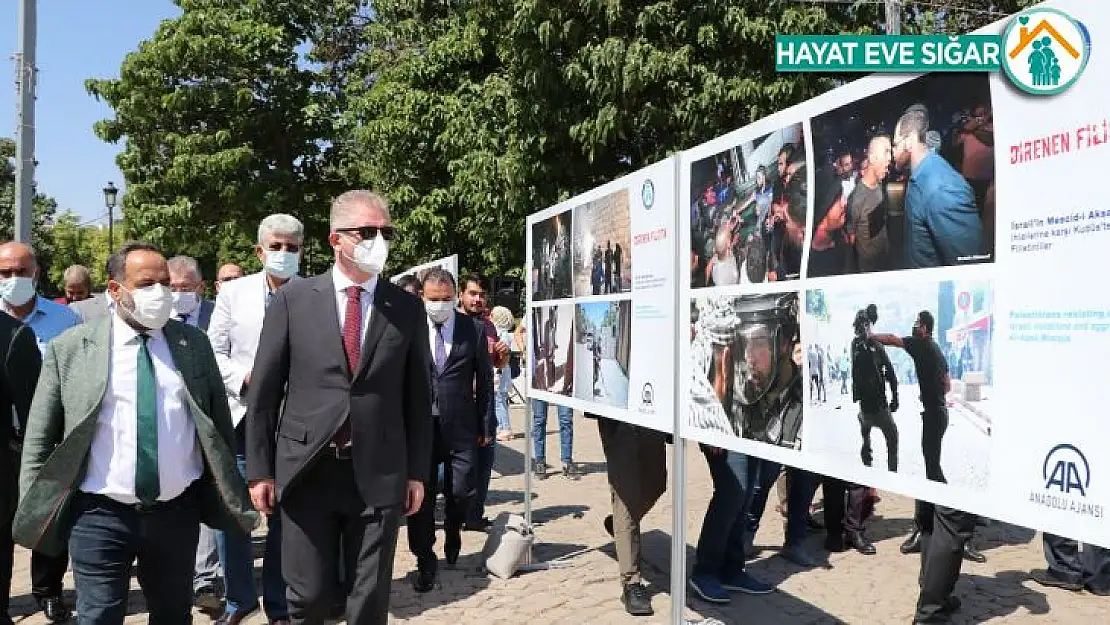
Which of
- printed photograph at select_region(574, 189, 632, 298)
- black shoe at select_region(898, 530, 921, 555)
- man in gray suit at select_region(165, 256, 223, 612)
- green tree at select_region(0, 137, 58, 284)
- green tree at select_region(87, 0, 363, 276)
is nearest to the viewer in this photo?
printed photograph at select_region(574, 189, 632, 298)

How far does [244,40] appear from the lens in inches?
1248

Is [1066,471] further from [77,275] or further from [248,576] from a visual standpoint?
[77,275]

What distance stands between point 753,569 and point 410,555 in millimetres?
2502

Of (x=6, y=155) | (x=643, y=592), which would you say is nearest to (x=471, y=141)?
(x=643, y=592)

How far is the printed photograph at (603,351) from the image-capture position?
5.33 meters

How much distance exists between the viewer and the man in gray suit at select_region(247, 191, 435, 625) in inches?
153

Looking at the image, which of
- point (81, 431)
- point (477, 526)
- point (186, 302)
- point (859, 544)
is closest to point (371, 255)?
point (81, 431)

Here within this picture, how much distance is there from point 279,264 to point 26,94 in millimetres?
8059

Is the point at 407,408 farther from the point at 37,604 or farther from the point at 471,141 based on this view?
the point at 471,141

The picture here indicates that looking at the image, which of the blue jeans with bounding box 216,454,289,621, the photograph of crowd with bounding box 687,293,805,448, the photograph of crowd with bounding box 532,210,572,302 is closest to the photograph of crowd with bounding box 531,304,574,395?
the photograph of crowd with bounding box 532,210,572,302

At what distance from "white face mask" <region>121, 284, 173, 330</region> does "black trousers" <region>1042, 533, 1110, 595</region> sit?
5458mm

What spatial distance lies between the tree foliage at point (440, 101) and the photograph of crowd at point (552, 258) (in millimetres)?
10311

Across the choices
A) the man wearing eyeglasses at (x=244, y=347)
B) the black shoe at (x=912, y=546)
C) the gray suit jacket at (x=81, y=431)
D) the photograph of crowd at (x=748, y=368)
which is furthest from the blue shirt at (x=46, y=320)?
the black shoe at (x=912, y=546)

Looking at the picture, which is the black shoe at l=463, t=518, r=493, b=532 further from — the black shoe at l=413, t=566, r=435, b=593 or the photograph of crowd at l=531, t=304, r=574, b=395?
the black shoe at l=413, t=566, r=435, b=593
